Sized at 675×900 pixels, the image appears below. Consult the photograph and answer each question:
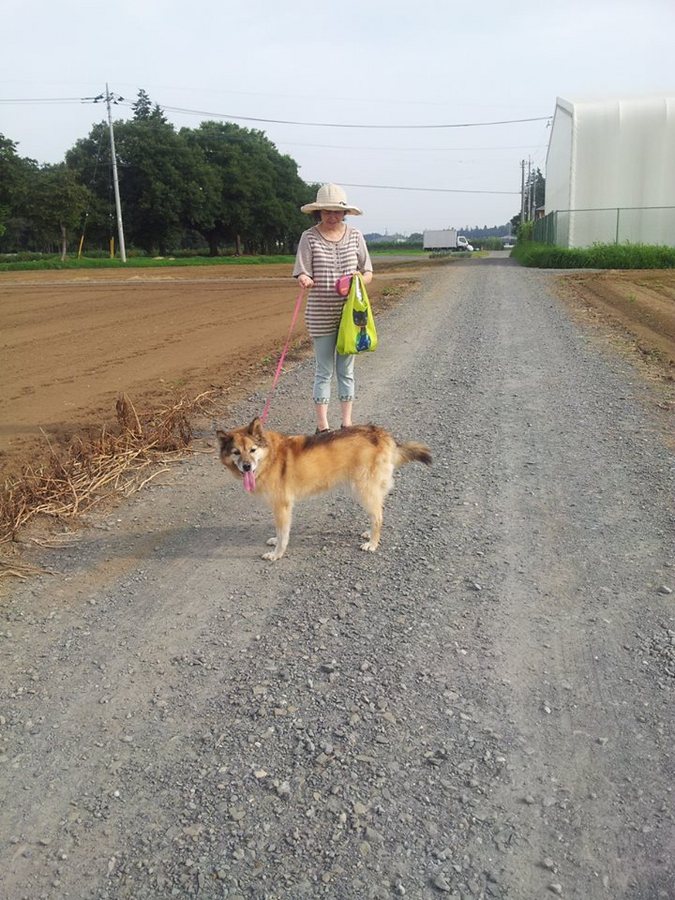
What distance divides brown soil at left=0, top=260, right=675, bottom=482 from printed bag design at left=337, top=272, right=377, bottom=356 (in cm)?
336

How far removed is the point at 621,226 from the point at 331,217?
32.7 m

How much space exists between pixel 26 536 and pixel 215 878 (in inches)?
134

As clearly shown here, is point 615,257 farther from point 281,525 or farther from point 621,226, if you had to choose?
point 281,525

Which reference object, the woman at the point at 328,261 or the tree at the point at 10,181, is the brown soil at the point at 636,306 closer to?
the woman at the point at 328,261

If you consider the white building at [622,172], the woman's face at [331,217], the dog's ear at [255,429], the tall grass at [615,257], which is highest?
the white building at [622,172]

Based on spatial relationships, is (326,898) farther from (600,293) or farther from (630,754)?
(600,293)

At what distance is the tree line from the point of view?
57.5 m

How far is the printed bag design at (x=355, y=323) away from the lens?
19.8 ft

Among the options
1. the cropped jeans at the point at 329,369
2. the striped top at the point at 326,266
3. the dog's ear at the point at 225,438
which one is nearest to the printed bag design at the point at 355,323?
the striped top at the point at 326,266

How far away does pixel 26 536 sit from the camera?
5.19 meters

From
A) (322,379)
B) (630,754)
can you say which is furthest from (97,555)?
(630,754)

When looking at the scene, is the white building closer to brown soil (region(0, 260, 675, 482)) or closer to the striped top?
brown soil (region(0, 260, 675, 482))

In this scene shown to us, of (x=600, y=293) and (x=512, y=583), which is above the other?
(x=600, y=293)

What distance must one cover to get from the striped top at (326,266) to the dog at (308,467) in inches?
59.0
